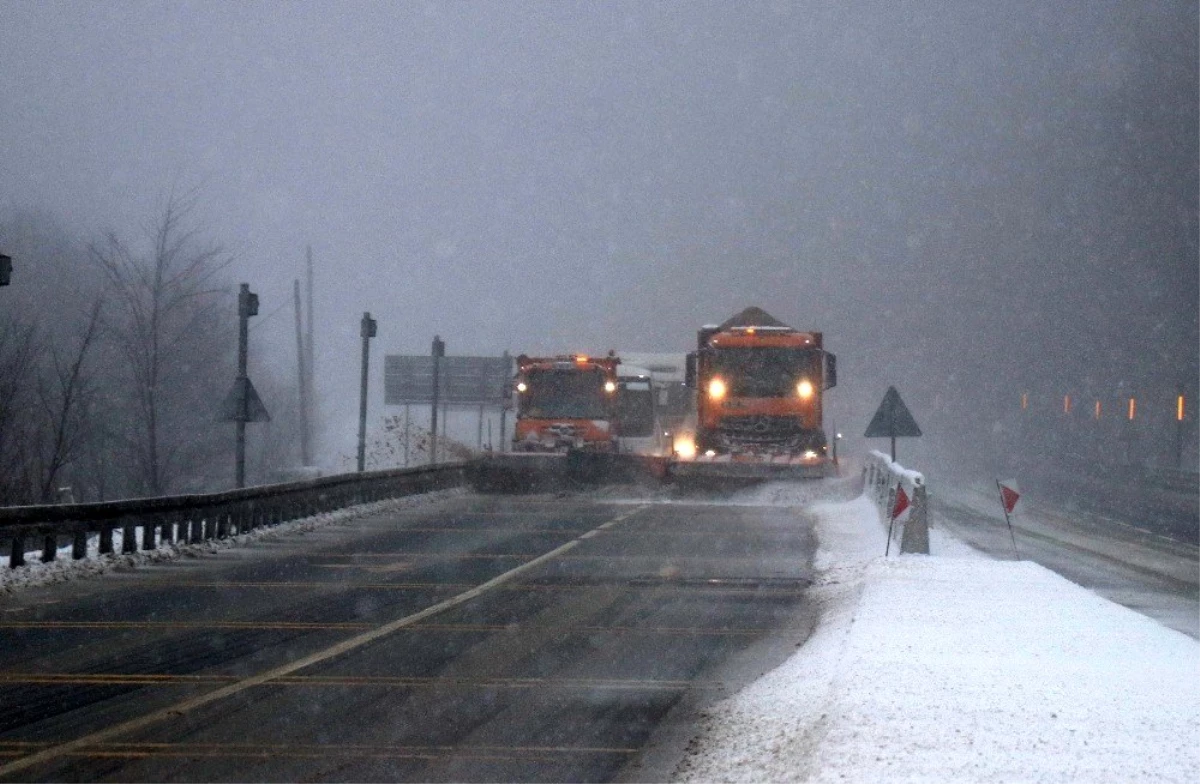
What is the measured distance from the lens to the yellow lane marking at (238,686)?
25.6 feet

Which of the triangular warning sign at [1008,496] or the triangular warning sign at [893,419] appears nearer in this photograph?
the triangular warning sign at [1008,496]

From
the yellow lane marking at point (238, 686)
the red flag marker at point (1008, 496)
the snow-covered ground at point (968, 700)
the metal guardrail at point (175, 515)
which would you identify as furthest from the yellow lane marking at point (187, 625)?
the red flag marker at point (1008, 496)

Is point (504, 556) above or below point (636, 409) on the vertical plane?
below

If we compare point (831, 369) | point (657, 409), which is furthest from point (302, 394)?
point (831, 369)

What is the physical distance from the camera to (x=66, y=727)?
8.56 m

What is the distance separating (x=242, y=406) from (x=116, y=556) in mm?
5924

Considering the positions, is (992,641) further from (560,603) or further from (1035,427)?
(1035,427)

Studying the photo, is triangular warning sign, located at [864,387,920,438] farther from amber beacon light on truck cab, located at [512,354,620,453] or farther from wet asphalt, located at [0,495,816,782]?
amber beacon light on truck cab, located at [512,354,620,453]

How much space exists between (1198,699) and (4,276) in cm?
1347

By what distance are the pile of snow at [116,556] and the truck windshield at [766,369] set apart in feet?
31.5

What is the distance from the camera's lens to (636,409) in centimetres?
3884

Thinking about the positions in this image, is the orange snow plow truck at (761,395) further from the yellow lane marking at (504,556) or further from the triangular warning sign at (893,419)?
the yellow lane marking at (504,556)

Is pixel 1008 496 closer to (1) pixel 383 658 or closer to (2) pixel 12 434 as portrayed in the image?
(1) pixel 383 658

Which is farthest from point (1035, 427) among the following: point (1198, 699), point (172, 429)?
point (1198, 699)
